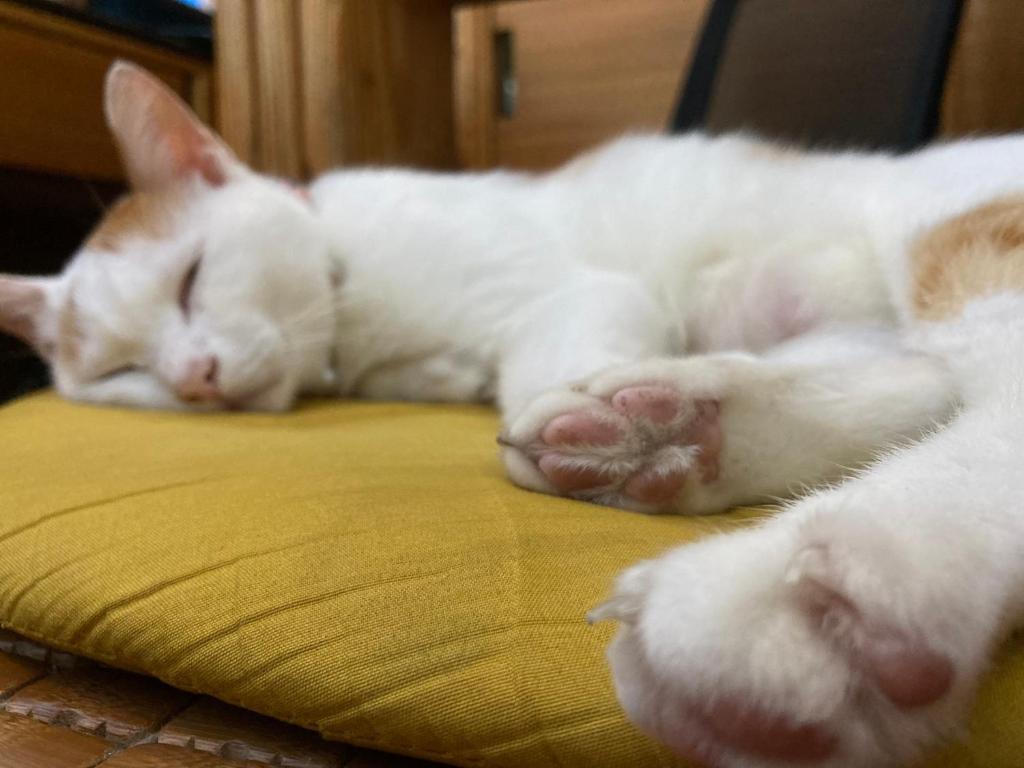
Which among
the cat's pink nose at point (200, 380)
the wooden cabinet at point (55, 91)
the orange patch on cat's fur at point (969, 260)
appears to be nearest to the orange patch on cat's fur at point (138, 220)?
the cat's pink nose at point (200, 380)

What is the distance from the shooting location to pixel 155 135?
1.25 m

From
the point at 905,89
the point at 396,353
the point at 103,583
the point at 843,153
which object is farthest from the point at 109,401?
the point at 905,89

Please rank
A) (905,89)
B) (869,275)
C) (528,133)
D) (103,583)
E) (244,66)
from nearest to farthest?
(103,583), (869,275), (905,89), (244,66), (528,133)

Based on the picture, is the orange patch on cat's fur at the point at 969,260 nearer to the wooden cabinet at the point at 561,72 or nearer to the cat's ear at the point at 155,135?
the cat's ear at the point at 155,135

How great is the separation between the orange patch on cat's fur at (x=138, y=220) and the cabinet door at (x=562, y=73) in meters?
1.34

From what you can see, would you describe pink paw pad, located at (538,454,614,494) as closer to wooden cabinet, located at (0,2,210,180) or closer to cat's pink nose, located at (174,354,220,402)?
cat's pink nose, located at (174,354,220,402)

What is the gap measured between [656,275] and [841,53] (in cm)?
70

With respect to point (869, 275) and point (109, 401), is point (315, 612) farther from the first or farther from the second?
point (109, 401)

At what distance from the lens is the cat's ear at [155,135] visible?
3.98 ft

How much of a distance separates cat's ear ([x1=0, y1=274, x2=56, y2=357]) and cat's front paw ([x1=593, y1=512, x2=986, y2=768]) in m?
1.24

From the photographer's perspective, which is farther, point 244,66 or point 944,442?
point 244,66

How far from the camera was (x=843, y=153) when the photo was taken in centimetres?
120

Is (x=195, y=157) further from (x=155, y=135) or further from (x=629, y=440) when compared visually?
(x=629, y=440)

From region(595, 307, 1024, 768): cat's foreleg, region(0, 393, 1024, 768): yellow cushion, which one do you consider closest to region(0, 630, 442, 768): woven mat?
region(0, 393, 1024, 768): yellow cushion
